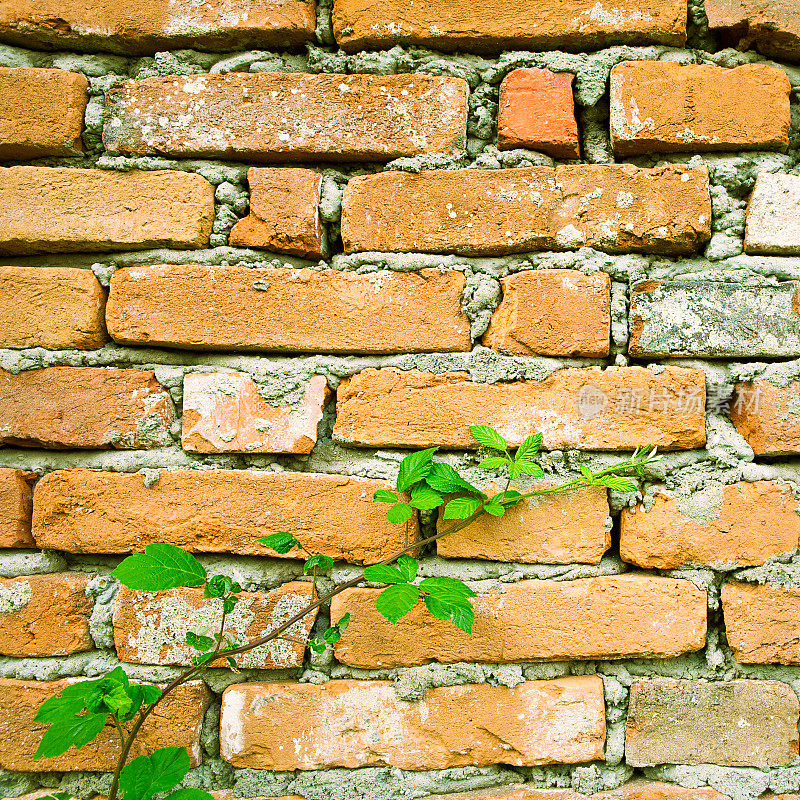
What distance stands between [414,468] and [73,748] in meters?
0.62

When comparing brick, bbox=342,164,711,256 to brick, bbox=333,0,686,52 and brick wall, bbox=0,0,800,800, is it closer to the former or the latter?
brick wall, bbox=0,0,800,800

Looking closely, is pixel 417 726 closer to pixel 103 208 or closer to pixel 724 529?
pixel 724 529

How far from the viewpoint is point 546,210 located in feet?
2.68

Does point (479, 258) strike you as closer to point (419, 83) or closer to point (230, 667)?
point (419, 83)

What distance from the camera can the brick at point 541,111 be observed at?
826 millimetres

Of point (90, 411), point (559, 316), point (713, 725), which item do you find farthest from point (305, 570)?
point (713, 725)

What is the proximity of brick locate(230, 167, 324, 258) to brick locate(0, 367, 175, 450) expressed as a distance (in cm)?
26

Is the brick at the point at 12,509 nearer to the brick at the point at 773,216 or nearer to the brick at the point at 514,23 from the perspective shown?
the brick at the point at 514,23

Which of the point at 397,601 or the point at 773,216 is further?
the point at 773,216

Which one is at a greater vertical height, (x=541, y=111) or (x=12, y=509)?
(x=541, y=111)

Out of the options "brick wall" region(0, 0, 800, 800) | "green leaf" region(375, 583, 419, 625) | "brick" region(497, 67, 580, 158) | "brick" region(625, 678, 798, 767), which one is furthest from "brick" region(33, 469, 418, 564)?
"brick" region(497, 67, 580, 158)

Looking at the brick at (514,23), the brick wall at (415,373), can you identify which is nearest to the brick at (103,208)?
the brick wall at (415,373)

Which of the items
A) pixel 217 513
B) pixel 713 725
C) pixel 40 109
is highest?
pixel 40 109

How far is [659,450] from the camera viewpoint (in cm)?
81
